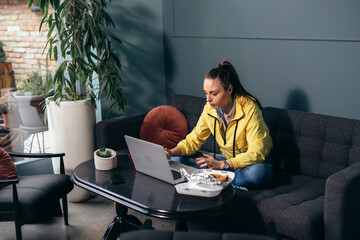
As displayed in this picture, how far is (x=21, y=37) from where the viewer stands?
12.8 feet

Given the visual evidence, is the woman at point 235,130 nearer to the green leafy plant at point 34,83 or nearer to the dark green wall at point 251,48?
the dark green wall at point 251,48

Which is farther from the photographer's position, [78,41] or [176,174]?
[78,41]

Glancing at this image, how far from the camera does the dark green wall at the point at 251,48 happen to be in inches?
124

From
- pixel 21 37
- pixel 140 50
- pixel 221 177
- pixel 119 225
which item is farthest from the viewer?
pixel 140 50

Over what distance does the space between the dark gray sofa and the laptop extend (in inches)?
20.5

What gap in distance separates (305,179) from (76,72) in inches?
74.8

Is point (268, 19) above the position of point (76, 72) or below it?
above

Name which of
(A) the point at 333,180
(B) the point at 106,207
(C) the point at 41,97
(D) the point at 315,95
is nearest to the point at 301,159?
(D) the point at 315,95

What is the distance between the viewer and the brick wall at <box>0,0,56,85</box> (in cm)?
380

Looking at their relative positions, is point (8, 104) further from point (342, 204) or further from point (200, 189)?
point (342, 204)

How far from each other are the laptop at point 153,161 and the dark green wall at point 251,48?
4.22 feet

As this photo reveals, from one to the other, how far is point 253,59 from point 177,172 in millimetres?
1436

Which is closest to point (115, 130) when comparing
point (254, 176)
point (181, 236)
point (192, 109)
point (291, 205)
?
point (192, 109)

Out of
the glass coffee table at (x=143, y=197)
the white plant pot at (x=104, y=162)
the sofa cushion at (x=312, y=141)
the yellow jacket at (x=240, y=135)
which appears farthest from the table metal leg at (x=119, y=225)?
the sofa cushion at (x=312, y=141)
